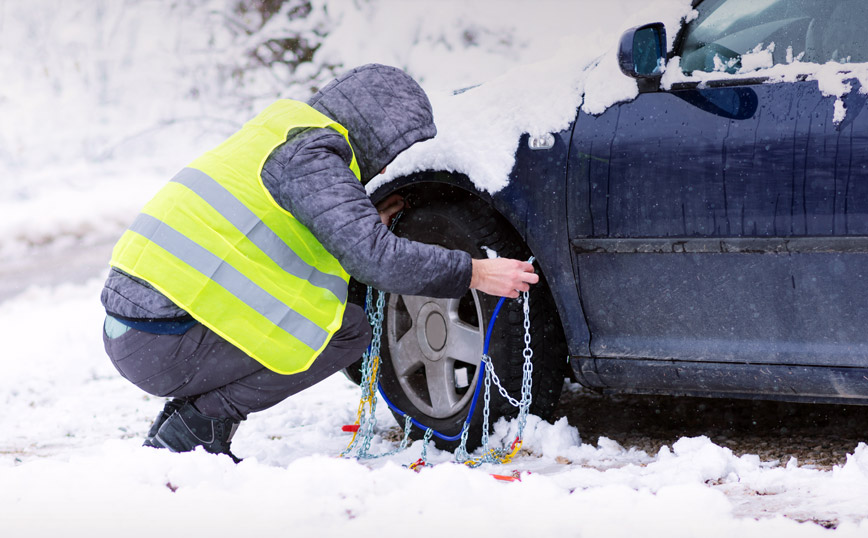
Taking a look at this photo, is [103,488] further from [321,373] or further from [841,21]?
[841,21]

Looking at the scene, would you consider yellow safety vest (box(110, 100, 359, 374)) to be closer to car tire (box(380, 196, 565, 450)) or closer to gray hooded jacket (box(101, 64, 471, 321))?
gray hooded jacket (box(101, 64, 471, 321))

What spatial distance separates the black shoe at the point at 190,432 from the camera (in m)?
2.55

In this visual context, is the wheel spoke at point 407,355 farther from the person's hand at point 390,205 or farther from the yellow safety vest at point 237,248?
the yellow safety vest at point 237,248

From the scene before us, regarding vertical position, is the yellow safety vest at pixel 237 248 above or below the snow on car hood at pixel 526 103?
below

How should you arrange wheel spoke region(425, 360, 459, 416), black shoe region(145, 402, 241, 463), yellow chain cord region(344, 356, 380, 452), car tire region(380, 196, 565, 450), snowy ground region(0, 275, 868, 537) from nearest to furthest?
1. snowy ground region(0, 275, 868, 537)
2. black shoe region(145, 402, 241, 463)
3. car tire region(380, 196, 565, 450)
4. wheel spoke region(425, 360, 459, 416)
5. yellow chain cord region(344, 356, 380, 452)

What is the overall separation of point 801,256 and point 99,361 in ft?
14.5

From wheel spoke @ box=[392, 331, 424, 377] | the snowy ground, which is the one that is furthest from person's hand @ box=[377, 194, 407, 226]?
the snowy ground

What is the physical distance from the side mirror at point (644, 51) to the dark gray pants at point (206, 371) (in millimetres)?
1158

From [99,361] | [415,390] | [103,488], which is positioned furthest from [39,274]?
[103,488]

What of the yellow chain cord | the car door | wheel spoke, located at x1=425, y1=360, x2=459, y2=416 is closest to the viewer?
the car door

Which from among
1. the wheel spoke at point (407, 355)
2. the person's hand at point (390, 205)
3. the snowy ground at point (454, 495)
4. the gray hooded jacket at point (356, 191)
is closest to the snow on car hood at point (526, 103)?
the person's hand at point (390, 205)

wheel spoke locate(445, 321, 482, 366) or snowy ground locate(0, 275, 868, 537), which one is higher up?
wheel spoke locate(445, 321, 482, 366)

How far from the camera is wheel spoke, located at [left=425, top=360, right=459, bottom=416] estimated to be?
302cm

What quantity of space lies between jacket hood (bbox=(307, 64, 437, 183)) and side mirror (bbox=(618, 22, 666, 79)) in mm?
A: 582
